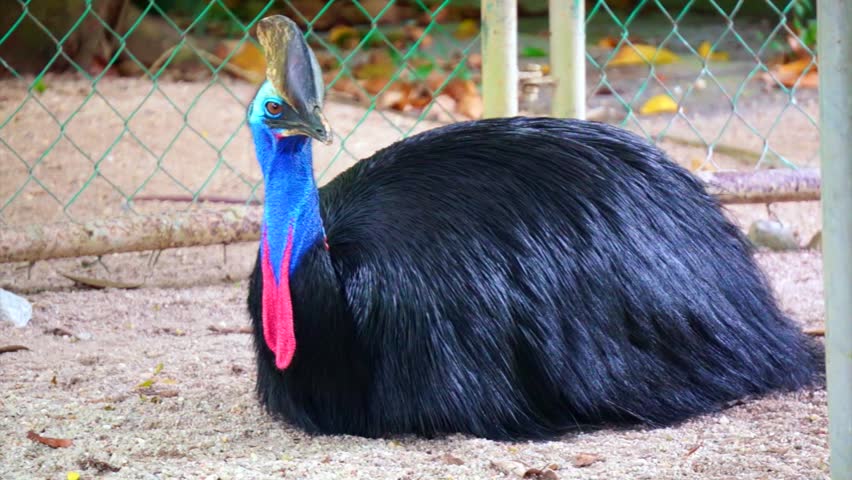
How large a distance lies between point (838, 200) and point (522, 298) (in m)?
1.09

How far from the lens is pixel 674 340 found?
9.07 feet

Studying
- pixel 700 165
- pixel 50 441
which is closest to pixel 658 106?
pixel 700 165

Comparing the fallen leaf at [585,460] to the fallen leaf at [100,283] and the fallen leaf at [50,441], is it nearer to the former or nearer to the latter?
the fallen leaf at [50,441]

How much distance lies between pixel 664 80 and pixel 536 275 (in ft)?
13.6

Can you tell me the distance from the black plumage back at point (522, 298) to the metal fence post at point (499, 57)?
69cm

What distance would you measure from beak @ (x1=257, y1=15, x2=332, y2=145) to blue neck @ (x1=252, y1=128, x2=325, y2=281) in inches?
2.5

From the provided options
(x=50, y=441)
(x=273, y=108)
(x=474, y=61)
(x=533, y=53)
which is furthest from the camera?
(x=533, y=53)

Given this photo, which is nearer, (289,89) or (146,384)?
(289,89)

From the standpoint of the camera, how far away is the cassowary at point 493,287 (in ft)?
8.34

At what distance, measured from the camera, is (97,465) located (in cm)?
244

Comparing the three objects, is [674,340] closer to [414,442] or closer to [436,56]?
[414,442]

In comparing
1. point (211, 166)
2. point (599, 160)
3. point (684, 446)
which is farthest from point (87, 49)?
point (684, 446)

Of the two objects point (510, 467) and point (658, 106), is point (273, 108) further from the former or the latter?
point (658, 106)

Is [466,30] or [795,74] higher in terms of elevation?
[466,30]
